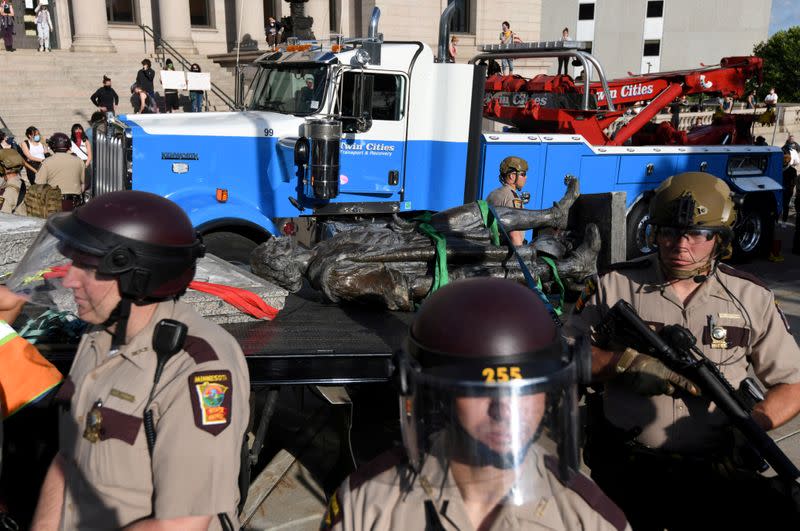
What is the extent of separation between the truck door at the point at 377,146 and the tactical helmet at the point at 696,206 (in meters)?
5.27

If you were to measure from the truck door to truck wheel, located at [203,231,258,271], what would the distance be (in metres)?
1.23

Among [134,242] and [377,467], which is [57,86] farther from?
[377,467]

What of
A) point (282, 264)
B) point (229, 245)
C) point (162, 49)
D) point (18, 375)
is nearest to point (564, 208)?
point (282, 264)

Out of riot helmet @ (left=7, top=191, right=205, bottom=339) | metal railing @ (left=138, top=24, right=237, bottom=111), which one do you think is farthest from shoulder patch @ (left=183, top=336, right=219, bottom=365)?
metal railing @ (left=138, top=24, right=237, bottom=111)

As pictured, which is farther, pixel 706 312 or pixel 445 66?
pixel 445 66

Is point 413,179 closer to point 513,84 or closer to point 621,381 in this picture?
point 513,84

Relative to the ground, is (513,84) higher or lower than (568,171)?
higher

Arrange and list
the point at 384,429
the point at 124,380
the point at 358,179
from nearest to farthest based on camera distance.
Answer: the point at 124,380 < the point at 384,429 < the point at 358,179

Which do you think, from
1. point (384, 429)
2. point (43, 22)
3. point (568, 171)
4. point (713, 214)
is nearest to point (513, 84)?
point (568, 171)

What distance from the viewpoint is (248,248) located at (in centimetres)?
706

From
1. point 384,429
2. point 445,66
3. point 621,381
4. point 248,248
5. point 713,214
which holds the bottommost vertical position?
point 384,429

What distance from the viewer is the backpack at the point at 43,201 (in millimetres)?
8672

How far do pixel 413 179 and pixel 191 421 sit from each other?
21.7 feet

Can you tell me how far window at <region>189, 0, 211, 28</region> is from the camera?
25.6 metres
